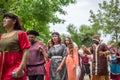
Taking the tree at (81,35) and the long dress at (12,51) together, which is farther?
the tree at (81,35)

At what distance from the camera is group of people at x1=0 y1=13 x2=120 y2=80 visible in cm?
560

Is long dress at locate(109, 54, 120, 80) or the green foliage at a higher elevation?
the green foliage

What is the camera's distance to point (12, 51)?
18.4 feet

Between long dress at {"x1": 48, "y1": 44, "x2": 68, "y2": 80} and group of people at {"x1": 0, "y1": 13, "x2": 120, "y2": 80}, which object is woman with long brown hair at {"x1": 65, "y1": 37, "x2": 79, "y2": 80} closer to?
group of people at {"x1": 0, "y1": 13, "x2": 120, "y2": 80}

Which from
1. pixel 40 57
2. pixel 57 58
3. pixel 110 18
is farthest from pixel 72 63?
pixel 110 18

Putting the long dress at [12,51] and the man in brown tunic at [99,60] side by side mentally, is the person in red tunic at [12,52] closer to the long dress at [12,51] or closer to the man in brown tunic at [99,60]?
the long dress at [12,51]

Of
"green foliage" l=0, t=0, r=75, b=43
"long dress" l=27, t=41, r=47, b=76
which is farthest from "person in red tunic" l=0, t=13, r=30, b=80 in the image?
"green foliage" l=0, t=0, r=75, b=43

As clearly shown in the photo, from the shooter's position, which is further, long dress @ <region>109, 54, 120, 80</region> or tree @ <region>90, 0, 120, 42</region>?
tree @ <region>90, 0, 120, 42</region>

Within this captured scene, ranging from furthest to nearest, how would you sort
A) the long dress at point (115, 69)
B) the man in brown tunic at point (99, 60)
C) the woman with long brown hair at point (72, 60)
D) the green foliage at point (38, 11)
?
the green foliage at point (38, 11)
the long dress at point (115, 69)
the woman with long brown hair at point (72, 60)
the man in brown tunic at point (99, 60)

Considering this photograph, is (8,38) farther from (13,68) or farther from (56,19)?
(56,19)

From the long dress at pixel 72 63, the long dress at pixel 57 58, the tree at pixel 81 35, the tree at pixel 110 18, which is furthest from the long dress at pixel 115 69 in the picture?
the tree at pixel 81 35

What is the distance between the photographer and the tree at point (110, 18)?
4116cm

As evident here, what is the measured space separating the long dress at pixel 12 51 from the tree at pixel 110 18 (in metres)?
35.7

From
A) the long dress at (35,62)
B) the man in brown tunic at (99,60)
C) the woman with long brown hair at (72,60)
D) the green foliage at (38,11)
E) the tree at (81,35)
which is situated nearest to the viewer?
the long dress at (35,62)
